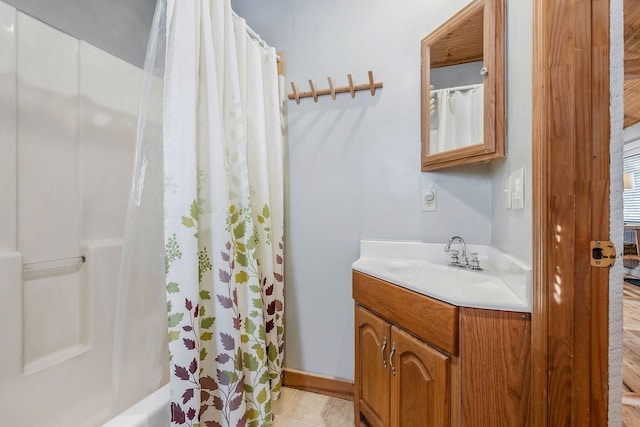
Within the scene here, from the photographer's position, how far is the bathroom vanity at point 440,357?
74 cm

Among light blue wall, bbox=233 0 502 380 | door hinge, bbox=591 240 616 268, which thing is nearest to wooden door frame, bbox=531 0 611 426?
door hinge, bbox=591 240 616 268

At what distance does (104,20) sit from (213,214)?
118cm

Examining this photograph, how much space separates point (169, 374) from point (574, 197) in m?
1.33

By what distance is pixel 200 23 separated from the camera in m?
1.04

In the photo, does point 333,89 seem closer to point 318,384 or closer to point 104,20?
point 104,20

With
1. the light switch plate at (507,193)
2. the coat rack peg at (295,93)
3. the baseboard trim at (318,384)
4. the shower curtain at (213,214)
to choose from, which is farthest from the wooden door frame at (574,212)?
the coat rack peg at (295,93)

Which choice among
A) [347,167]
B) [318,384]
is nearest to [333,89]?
[347,167]

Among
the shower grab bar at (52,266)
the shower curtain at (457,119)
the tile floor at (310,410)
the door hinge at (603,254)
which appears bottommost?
the tile floor at (310,410)

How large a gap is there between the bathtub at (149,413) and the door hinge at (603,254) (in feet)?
4.15

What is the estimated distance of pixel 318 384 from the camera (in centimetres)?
163

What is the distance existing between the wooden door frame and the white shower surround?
3.91ft

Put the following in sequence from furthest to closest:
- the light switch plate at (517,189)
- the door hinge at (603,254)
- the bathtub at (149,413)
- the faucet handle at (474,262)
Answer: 1. the faucet handle at (474,262)
2. the light switch plate at (517,189)
3. the bathtub at (149,413)
4. the door hinge at (603,254)

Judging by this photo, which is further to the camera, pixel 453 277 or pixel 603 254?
pixel 453 277

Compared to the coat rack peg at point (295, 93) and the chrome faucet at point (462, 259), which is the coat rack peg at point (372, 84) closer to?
the coat rack peg at point (295, 93)
